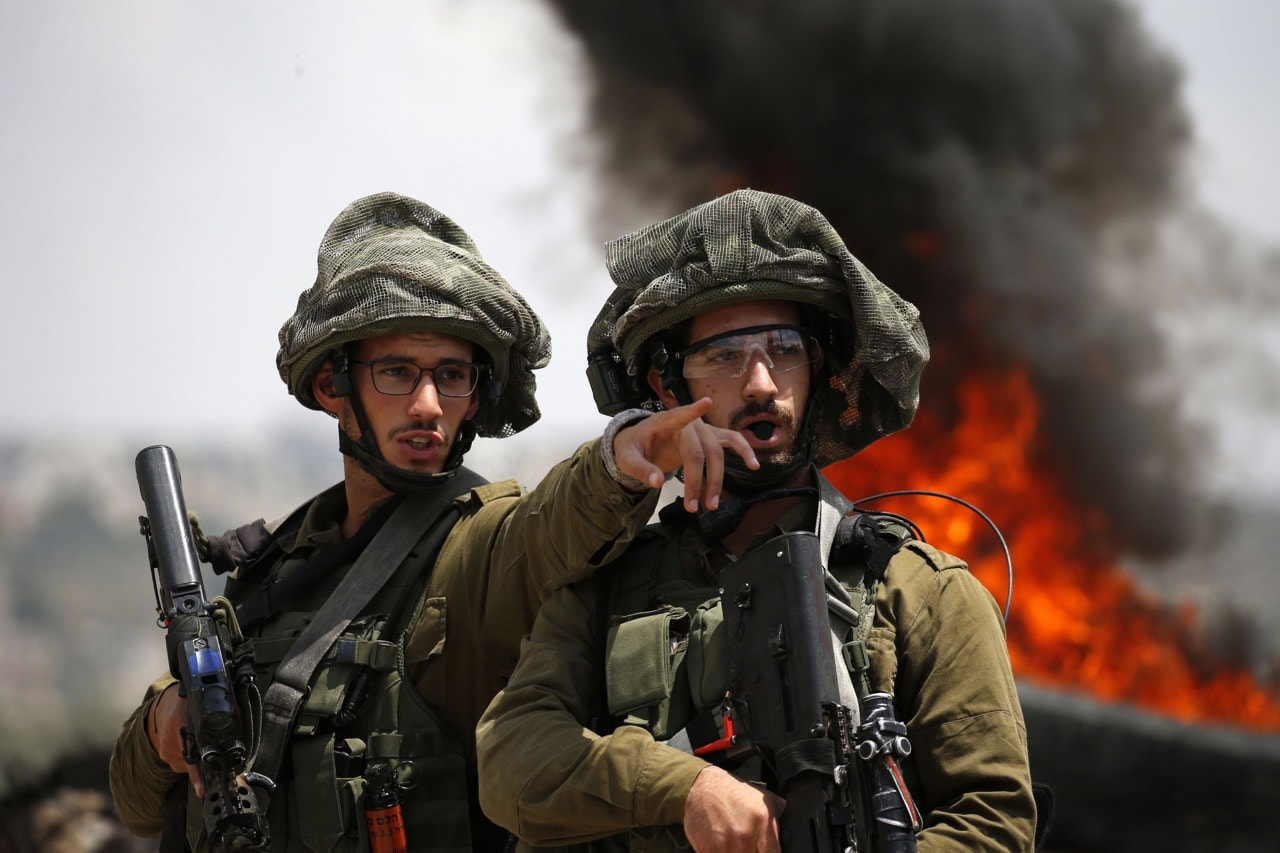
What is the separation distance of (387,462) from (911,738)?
2051mm

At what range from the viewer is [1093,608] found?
25.3 feet

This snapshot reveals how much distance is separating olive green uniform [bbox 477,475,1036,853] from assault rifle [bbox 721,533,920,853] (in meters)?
0.18

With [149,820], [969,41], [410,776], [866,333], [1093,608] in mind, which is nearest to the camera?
[866,333]

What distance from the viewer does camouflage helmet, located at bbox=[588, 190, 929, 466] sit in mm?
3594

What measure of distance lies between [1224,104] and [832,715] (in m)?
6.30

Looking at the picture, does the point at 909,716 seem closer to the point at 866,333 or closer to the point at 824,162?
the point at 866,333

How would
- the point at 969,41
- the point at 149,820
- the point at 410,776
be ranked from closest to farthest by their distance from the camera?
the point at 410,776, the point at 149,820, the point at 969,41

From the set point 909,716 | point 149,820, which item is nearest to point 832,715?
point 909,716

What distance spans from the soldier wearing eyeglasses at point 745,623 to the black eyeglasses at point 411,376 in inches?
27.2

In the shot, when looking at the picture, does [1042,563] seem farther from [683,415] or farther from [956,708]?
[683,415]

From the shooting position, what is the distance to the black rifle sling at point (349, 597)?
4023 millimetres

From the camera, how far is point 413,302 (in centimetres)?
434

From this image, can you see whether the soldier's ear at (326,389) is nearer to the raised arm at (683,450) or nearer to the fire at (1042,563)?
the raised arm at (683,450)

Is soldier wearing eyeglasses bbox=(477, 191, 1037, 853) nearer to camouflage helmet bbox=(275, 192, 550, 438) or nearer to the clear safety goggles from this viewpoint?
the clear safety goggles
